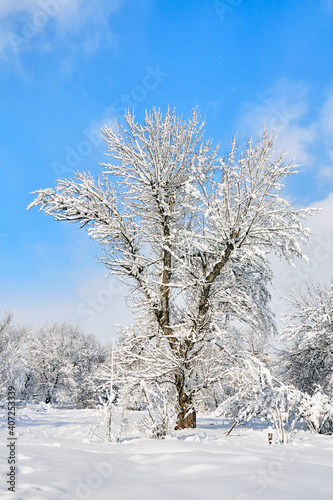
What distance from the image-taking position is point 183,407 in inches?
286

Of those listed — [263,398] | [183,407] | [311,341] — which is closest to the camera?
[263,398]

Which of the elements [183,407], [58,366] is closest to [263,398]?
[183,407]

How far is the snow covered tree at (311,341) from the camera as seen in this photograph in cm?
1055

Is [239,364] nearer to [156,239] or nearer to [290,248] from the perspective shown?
[290,248]

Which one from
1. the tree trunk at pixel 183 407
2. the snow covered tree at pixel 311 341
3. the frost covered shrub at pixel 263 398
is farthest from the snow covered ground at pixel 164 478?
the snow covered tree at pixel 311 341

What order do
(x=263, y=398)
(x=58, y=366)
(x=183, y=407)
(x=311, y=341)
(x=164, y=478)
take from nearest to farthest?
(x=164, y=478) → (x=263, y=398) → (x=183, y=407) → (x=311, y=341) → (x=58, y=366)

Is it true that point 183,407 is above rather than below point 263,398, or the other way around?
below

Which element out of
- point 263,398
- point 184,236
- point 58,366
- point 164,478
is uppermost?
point 184,236

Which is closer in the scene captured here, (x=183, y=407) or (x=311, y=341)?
(x=183, y=407)

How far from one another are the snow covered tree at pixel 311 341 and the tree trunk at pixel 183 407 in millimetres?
4889

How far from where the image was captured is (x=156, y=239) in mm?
8359

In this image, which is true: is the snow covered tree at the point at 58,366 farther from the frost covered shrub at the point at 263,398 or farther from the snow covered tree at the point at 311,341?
the frost covered shrub at the point at 263,398

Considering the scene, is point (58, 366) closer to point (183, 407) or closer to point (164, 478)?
point (183, 407)

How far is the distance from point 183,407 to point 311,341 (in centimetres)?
572
